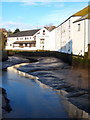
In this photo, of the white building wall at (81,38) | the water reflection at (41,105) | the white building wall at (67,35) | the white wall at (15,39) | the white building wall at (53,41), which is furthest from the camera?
the white wall at (15,39)

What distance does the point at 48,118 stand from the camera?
24.1ft

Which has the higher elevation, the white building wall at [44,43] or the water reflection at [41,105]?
the white building wall at [44,43]

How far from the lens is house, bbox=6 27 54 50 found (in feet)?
217

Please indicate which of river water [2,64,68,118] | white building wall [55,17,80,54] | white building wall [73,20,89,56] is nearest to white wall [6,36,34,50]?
white building wall [55,17,80,54]

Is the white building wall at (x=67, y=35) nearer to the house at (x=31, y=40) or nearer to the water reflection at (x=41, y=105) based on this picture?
the house at (x=31, y=40)

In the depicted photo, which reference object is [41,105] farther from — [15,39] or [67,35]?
[15,39]

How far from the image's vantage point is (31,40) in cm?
7688

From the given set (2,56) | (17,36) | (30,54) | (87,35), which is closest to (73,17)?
(87,35)

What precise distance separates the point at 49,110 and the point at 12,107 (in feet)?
5.25

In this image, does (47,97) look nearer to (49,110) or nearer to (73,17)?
(49,110)

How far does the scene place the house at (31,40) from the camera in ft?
217

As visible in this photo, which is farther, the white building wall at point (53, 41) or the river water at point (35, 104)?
the white building wall at point (53, 41)

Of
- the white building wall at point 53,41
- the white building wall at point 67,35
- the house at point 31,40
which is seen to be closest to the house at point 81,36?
the white building wall at point 67,35

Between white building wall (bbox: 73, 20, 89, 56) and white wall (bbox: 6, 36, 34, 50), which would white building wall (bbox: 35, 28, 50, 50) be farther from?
white building wall (bbox: 73, 20, 89, 56)
